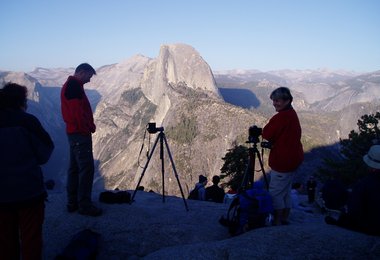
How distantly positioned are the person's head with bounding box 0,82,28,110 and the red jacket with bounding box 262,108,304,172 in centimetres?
435

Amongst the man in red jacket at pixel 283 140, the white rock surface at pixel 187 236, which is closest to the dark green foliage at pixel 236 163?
the white rock surface at pixel 187 236

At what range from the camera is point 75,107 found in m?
6.76

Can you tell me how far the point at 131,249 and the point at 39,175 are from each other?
112 inches

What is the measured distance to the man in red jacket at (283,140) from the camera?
659 cm

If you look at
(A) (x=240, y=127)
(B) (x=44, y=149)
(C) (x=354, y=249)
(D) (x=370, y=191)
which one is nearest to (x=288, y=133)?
(D) (x=370, y=191)

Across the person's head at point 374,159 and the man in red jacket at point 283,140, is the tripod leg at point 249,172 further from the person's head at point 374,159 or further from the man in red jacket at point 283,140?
the person's head at point 374,159

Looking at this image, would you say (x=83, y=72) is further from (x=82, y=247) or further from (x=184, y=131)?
(x=184, y=131)

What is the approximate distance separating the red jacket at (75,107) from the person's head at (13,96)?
1875 millimetres

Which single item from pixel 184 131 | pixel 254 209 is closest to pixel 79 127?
pixel 254 209

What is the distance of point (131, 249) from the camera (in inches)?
264

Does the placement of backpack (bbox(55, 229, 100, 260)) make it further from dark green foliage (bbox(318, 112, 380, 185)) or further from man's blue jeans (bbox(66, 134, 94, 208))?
dark green foliage (bbox(318, 112, 380, 185))

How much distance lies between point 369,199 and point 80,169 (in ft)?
17.7

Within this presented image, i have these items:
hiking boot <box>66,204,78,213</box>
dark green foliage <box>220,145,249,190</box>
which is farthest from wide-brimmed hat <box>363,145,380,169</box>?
dark green foliage <box>220,145,249,190</box>

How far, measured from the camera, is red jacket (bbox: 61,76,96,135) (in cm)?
671
